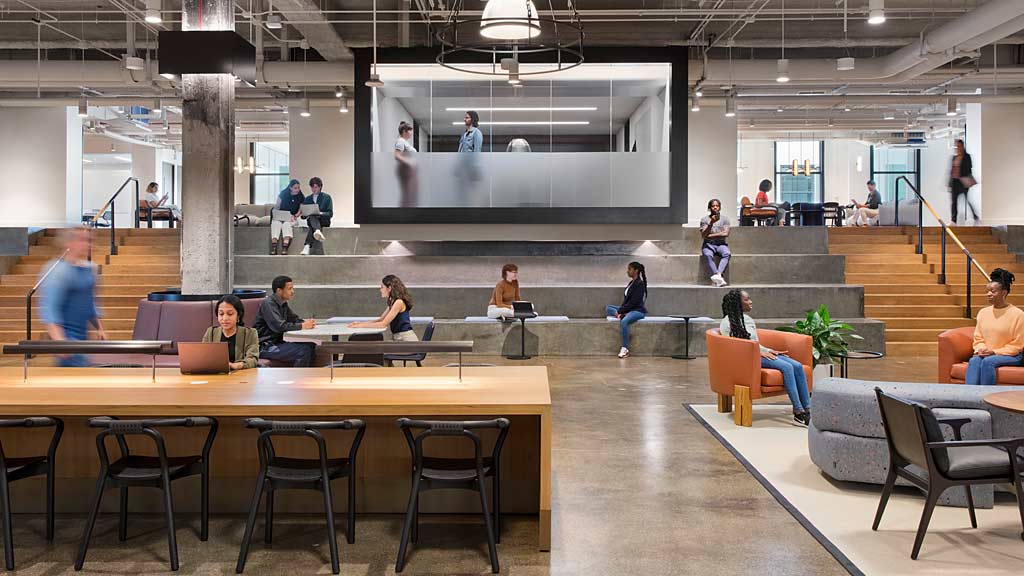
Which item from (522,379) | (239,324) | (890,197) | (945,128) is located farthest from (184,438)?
(890,197)

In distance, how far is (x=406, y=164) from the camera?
13711mm

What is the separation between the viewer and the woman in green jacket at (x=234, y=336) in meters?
5.38

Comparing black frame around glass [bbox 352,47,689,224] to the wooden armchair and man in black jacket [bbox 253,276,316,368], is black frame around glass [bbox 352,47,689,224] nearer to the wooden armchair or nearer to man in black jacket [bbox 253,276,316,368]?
man in black jacket [bbox 253,276,316,368]

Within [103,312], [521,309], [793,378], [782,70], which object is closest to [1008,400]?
[793,378]

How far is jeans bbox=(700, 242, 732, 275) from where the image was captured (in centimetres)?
1388

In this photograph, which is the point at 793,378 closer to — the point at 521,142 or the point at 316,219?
the point at 521,142

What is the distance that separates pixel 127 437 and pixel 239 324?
1179 millimetres

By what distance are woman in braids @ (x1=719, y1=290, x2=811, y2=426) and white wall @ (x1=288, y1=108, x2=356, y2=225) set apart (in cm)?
1224

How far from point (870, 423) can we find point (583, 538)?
6.32ft

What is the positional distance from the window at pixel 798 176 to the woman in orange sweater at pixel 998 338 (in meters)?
20.6

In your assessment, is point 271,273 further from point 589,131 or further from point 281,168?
point 281,168

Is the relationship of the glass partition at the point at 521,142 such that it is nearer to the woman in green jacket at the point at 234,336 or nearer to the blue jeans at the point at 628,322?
the blue jeans at the point at 628,322

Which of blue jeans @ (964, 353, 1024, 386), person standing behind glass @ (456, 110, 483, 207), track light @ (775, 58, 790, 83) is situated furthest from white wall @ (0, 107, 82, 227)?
blue jeans @ (964, 353, 1024, 386)

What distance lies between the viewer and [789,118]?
68.8 feet
